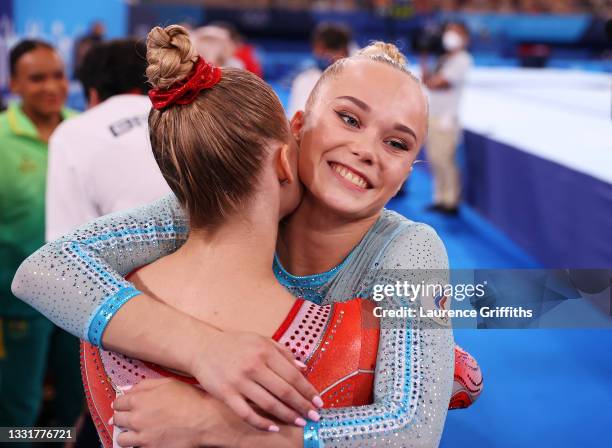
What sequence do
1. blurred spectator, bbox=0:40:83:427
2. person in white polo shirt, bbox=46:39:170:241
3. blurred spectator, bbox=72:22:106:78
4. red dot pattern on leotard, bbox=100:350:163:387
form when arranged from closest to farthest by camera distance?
red dot pattern on leotard, bbox=100:350:163:387 < person in white polo shirt, bbox=46:39:170:241 < blurred spectator, bbox=0:40:83:427 < blurred spectator, bbox=72:22:106:78

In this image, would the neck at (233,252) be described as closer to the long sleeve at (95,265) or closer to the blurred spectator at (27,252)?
the long sleeve at (95,265)

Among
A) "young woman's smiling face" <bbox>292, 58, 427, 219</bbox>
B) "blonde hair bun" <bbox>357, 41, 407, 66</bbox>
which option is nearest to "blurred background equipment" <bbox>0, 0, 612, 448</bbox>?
"blonde hair bun" <bbox>357, 41, 407, 66</bbox>

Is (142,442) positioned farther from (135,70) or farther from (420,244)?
(135,70)

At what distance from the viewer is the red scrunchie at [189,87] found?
3.18ft

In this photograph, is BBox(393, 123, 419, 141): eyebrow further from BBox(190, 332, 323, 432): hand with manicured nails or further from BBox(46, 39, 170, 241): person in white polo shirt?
BBox(46, 39, 170, 241): person in white polo shirt

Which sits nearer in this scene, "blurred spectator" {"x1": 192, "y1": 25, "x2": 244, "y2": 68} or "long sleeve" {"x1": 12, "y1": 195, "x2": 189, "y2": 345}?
"long sleeve" {"x1": 12, "y1": 195, "x2": 189, "y2": 345}

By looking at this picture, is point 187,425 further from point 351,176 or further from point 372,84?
point 372,84

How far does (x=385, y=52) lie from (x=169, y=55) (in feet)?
1.49

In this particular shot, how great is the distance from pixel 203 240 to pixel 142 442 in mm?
313

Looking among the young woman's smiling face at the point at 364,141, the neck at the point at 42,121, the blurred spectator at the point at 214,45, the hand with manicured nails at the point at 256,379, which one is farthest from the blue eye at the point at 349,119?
the blurred spectator at the point at 214,45

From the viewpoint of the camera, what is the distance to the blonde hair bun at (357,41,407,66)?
4.04 ft

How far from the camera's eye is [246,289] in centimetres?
98

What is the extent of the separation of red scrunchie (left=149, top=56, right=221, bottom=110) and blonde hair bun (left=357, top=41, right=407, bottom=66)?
37 cm

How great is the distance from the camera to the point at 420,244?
1079mm
